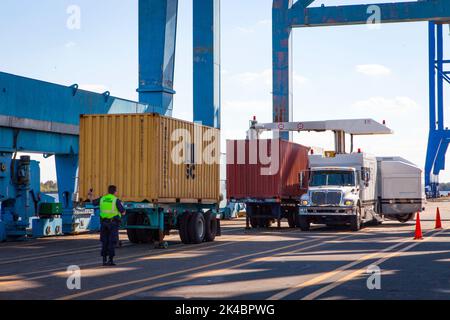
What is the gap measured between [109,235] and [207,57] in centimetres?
1857

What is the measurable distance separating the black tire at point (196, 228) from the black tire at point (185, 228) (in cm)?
9

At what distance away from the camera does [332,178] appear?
29.7 meters

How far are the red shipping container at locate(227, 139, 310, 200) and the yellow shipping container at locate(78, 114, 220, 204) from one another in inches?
321

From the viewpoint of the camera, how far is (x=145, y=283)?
12.9 meters

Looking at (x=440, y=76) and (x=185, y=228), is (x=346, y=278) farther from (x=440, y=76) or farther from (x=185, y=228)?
(x=440, y=76)

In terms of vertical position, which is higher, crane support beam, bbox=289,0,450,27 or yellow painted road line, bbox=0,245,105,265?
crane support beam, bbox=289,0,450,27

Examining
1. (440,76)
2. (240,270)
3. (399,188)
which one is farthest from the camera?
(440,76)

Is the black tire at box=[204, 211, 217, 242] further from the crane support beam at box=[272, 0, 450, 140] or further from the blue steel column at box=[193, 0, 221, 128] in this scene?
the crane support beam at box=[272, 0, 450, 140]

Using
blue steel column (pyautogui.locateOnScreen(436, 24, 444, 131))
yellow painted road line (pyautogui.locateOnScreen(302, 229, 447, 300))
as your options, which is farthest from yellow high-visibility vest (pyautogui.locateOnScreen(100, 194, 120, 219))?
blue steel column (pyautogui.locateOnScreen(436, 24, 444, 131))

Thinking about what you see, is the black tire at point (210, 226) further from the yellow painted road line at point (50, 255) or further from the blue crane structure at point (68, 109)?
Result: the blue crane structure at point (68, 109)

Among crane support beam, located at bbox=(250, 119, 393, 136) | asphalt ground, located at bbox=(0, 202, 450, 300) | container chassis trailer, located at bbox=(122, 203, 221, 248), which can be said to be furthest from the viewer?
crane support beam, located at bbox=(250, 119, 393, 136)

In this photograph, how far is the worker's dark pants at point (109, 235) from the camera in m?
16.1

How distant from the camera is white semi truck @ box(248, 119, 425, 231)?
94.2 feet

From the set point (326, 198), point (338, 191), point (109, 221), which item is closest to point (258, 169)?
point (326, 198)
